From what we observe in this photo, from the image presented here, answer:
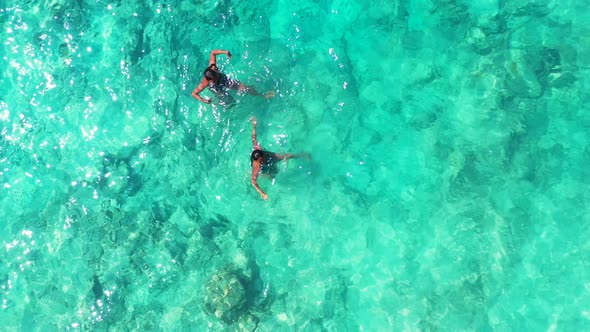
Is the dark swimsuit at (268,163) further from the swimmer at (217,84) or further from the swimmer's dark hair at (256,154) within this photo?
→ the swimmer at (217,84)

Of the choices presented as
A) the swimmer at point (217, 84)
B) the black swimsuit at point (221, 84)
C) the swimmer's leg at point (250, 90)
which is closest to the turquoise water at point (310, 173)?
the swimmer's leg at point (250, 90)

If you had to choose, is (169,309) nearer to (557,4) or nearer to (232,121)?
(232,121)

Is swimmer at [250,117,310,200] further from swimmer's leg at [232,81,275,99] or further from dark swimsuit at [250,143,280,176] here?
swimmer's leg at [232,81,275,99]

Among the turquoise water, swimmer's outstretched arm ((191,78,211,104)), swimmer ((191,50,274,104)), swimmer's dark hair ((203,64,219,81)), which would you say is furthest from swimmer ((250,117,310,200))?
swimmer's dark hair ((203,64,219,81))

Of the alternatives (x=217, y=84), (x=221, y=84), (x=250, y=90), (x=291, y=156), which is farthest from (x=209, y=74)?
(x=291, y=156)

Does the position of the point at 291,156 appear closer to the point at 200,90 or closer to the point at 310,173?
the point at 310,173

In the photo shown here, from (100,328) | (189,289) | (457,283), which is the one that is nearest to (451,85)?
(457,283)
